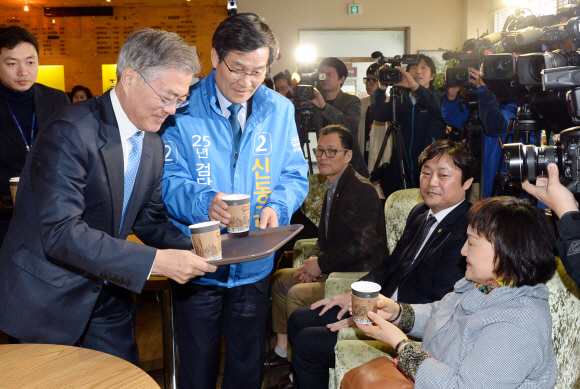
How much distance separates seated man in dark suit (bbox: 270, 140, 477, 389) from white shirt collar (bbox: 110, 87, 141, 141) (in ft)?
3.75

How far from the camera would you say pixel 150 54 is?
1360 millimetres

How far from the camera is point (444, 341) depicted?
1.37 m

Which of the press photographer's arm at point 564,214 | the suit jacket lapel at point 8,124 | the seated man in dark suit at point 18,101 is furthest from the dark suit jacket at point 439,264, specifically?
the suit jacket lapel at point 8,124

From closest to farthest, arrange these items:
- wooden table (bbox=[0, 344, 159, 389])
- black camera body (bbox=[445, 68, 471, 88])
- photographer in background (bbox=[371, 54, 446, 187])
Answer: wooden table (bbox=[0, 344, 159, 389]) → black camera body (bbox=[445, 68, 471, 88]) → photographer in background (bbox=[371, 54, 446, 187])

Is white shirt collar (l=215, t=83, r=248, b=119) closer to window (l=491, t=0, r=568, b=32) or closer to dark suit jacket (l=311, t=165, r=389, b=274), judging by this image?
dark suit jacket (l=311, t=165, r=389, b=274)

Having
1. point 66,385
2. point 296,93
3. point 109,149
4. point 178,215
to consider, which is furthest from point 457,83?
point 66,385

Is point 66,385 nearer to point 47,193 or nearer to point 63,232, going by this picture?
point 63,232

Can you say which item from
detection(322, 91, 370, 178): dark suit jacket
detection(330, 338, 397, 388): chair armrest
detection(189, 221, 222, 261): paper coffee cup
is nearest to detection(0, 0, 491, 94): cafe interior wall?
detection(322, 91, 370, 178): dark suit jacket

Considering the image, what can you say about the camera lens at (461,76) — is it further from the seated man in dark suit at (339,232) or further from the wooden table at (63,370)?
the wooden table at (63,370)

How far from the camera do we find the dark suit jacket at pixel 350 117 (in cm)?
367

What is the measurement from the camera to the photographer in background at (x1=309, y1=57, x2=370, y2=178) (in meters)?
3.97

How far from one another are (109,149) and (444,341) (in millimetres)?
1058

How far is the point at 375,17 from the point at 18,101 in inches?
257

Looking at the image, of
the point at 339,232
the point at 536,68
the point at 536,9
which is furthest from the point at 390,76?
the point at 536,9
